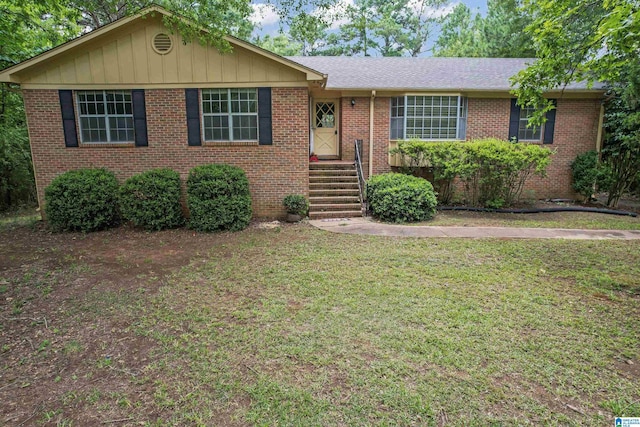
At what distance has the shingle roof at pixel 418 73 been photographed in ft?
36.6

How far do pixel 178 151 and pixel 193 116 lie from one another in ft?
3.04

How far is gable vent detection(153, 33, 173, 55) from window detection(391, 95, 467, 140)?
6.34m

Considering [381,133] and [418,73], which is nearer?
[381,133]

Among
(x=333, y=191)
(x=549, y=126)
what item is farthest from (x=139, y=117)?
(x=549, y=126)

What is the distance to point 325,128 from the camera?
1213cm

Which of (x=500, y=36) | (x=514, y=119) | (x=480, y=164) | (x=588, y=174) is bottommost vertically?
(x=588, y=174)

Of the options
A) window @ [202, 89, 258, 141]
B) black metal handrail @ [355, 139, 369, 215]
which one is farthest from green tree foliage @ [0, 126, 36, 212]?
black metal handrail @ [355, 139, 369, 215]

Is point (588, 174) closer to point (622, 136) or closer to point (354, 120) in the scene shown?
point (622, 136)

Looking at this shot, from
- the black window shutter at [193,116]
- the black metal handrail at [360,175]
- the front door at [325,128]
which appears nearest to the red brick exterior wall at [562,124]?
the black metal handrail at [360,175]

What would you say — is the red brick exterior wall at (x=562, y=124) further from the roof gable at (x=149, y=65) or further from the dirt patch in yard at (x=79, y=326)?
the dirt patch in yard at (x=79, y=326)

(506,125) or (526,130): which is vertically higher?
(506,125)

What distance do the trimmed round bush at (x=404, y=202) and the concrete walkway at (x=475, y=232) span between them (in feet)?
1.71

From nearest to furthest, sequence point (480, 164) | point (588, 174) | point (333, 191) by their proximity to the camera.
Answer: point (333, 191), point (480, 164), point (588, 174)

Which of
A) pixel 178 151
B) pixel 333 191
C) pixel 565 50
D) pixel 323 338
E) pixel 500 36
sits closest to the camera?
pixel 323 338
